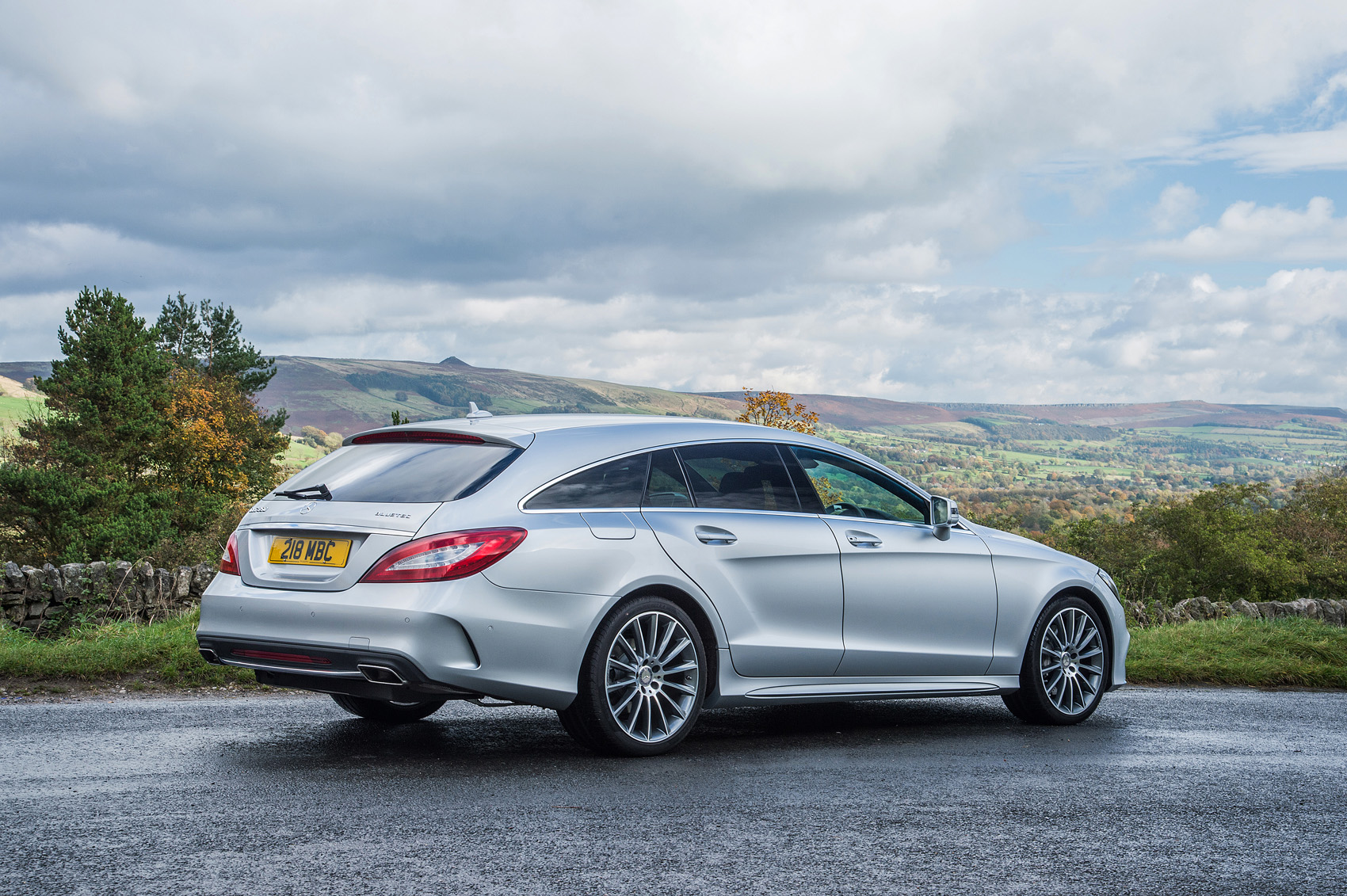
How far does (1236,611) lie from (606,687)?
42.1 ft

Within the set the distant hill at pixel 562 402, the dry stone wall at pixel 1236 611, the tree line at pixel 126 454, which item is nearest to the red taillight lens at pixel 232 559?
the dry stone wall at pixel 1236 611

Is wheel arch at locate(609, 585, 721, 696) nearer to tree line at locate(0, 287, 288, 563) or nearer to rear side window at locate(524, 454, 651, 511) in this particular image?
rear side window at locate(524, 454, 651, 511)

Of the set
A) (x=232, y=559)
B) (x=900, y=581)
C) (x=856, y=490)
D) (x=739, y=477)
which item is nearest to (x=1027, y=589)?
(x=900, y=581)

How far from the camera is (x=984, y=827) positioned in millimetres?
4453

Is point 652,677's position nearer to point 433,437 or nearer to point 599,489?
point 599,489

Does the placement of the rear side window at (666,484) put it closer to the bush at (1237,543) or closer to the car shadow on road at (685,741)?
the car shadow on road at (685,741)

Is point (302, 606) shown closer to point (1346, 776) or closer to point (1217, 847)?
point (1217, 847)

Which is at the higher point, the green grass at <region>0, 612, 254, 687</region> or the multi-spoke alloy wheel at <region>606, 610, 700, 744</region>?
the multi-spoke alloy wheel at <region>606, 610, 700, 744</region>

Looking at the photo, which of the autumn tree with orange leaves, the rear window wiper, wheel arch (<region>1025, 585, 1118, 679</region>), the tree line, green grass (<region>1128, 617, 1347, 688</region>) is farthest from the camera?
the tree line

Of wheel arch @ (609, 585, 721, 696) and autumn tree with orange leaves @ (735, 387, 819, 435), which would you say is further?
autumn tree with orange leaves @ (735, 387, 819, 435)

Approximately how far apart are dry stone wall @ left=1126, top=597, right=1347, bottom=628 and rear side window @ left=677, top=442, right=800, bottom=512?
940 cm

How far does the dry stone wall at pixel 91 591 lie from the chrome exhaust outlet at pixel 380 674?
9.01m

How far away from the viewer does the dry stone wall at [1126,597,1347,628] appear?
14734mm

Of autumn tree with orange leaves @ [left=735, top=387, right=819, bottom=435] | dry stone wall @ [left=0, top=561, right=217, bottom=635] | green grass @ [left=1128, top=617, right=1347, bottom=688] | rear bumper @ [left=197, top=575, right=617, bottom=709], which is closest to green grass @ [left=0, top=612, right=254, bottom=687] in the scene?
rear bumper @ [left=197, top=575, right=617, bottom=709]
